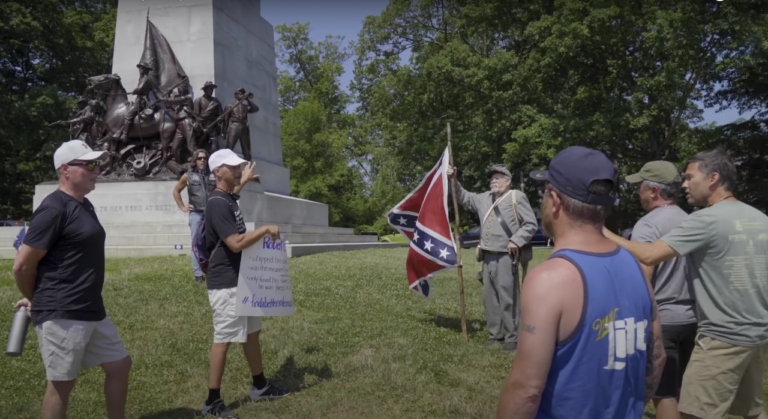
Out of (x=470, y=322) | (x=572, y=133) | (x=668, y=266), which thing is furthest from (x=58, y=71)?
(x=668, y=266)

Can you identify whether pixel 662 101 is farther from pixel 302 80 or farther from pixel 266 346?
pixel 302 80

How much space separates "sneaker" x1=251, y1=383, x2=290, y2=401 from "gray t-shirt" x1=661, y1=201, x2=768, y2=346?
10.3 ft

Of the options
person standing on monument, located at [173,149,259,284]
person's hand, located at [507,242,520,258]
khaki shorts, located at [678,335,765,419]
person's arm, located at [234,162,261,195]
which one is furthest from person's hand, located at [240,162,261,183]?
person standing on monument, located at [173,149,259,284]

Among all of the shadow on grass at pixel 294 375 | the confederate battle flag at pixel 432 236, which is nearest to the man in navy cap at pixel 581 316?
the shadow on grass at pixel 294 375

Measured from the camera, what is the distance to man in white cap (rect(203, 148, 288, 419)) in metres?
4.48

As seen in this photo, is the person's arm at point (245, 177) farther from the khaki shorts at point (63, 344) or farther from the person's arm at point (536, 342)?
the person's arm at point (536, 342)

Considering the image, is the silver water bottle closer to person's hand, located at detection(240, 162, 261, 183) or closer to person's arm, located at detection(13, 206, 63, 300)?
person's arm, located at detection(13, 206, 63, 300)

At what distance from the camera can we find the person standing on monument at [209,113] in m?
14.6

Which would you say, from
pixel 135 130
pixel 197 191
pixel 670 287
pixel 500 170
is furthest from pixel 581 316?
pixel 135 130

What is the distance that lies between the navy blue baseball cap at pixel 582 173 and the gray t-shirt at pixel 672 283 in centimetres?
200

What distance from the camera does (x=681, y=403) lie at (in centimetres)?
338

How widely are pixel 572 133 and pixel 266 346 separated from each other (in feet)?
71.2

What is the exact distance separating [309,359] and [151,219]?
10.0m

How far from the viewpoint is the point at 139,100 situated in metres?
15.0
